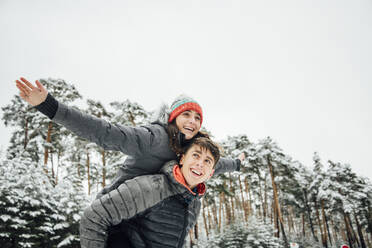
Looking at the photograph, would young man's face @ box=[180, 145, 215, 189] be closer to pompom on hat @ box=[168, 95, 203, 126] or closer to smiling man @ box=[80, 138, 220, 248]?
smiling man @ box=[80, 138, 220, 248]

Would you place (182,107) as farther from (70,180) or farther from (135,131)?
(70,180)

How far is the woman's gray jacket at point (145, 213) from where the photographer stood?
167cm

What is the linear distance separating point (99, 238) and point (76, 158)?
21.0 m

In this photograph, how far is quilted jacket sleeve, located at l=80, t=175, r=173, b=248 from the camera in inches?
64.8

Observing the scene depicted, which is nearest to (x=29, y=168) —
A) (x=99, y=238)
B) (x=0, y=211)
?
(x=0, y=211)

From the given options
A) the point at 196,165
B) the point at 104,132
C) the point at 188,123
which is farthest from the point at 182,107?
the point at 104,132

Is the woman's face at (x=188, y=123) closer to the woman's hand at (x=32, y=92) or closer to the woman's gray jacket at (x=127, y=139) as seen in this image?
the woman's gray jacket at (x=127, y=139)

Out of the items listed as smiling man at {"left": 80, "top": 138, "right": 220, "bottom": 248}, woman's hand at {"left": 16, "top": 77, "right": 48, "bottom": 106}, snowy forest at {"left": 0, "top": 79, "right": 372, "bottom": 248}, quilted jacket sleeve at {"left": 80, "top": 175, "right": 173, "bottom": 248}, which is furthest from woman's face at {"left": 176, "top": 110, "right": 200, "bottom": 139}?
snowy forest at {"left": 0, "top": 79, "right": 372, "bottom": 248}

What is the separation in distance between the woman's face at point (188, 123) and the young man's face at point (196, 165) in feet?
0.85

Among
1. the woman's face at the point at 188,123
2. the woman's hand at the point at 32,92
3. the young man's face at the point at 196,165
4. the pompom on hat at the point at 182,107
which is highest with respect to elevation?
the pompom on hat at the point at 182,107

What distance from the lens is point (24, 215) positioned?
22.7ft

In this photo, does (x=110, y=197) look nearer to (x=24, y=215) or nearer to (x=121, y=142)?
(x=121, y=142)

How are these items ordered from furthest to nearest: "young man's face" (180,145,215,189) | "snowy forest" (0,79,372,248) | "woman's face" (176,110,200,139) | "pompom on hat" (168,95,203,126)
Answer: "snowy forest" (0,79,372,248)
"pompom on hat" (168,95,203,126)
"woman's face" (176,110,200,139)
"young man's face" (180,145,215,189)

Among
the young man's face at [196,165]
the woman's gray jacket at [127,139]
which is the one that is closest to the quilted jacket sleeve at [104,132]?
the woman's gray jacket at [127,139]
